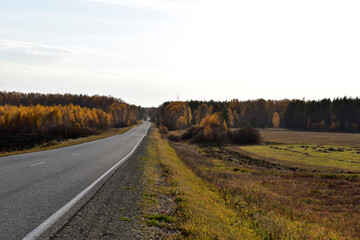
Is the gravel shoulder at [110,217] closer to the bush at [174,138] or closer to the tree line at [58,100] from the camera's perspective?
the bush at [174,138]

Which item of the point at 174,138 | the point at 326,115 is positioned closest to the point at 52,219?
the point at 174,138

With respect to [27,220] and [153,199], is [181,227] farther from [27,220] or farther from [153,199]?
[27,220]

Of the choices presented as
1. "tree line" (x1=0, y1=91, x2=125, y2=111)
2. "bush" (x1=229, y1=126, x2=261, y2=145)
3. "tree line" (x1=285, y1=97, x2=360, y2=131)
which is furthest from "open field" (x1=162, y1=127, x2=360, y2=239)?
"tree line" (x1=0, y1=91, x2=125, y2=111)

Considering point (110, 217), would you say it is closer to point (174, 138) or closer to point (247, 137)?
point (174, 138)

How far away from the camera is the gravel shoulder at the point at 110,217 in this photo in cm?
535

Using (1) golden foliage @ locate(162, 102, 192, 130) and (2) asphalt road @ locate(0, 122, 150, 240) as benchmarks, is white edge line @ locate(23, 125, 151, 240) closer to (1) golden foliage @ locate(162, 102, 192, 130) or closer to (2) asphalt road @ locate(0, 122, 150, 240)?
(2) asphalt road @ locate(0, 122, 150, 240)

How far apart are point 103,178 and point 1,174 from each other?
415 centimetres

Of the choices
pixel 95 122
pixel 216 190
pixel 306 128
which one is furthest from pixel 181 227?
pixel 306 128

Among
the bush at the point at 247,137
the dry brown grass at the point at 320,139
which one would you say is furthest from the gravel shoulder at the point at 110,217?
Result: the dry brown grass at the point at 320,139

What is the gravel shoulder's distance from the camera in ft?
17.5

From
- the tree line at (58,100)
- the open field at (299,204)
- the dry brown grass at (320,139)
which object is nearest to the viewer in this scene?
the open field at (299,204)

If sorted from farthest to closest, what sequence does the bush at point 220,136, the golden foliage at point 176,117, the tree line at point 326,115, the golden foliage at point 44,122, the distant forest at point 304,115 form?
1. the tree line at point 326,115
2. the distant forest at point 304,115
3. the golden foliage at point 176,117
4. the golden foliage at point 44,122
5. the bush at point 220,136

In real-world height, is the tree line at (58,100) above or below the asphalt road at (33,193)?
above

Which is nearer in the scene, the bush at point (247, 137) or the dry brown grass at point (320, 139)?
the dry brown grass at point (320, 139)
